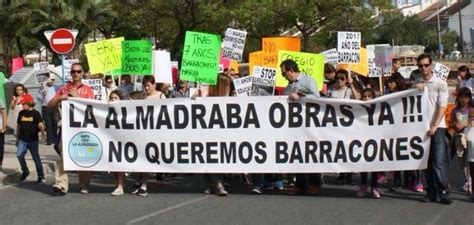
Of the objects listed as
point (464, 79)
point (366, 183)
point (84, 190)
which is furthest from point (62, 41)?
point (366, 183)

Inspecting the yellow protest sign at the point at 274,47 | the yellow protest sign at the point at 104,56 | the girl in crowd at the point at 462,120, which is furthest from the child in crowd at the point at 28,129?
the girl in crowd at the point at 462,120

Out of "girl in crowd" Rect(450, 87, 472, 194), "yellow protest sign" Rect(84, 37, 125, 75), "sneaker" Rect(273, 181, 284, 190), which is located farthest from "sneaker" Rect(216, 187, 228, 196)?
"yellow protest sign" Rect(84, 37, 125, 75)

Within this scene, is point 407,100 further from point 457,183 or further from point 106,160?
point 106,160

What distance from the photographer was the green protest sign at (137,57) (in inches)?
473

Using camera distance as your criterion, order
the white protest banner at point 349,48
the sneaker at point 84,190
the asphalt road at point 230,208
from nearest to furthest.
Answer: the asphalt road at point 230,208
the sneaker at point 84,190
the white protest banner at point 349,48

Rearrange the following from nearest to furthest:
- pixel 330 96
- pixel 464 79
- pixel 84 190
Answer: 1. pixel 330 96
2. pixel 84 190
3. pixel 464 79

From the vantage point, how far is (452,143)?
9.90 m

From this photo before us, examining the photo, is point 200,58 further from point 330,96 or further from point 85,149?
point 85,149

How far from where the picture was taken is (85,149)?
32.7ft

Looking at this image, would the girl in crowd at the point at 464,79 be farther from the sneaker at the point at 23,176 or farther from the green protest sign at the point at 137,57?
the sneaker at the point at 23,176

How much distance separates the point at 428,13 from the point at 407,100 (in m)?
117

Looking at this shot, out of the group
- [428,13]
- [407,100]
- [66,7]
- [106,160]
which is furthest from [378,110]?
[428,13]

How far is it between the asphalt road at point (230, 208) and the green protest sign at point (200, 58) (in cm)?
163

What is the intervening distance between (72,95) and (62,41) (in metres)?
5.90
